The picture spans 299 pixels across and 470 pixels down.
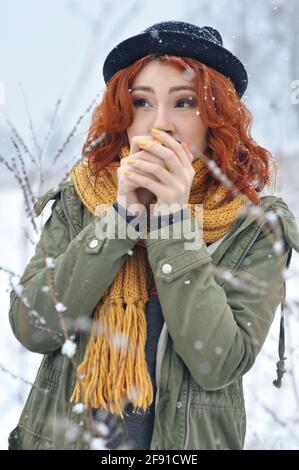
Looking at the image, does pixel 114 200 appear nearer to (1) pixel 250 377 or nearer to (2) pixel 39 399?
(2) pixel 39 399

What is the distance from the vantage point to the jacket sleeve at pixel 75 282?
164 centimetres

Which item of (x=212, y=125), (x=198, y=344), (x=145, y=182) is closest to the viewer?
(x=198, y=344)

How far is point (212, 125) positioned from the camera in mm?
1836

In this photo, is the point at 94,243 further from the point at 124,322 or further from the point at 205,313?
the point at 205,313

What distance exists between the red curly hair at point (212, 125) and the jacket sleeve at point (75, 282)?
0.92 feet

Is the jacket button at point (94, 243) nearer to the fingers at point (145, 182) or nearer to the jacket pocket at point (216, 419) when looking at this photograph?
the fingers at point (145, 182)

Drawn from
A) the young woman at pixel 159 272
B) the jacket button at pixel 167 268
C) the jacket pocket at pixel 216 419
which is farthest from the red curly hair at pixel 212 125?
the jacket pocket at pixel 216 419

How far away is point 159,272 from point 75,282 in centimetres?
22

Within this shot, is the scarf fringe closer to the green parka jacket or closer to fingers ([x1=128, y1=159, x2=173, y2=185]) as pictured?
the green parka jacket

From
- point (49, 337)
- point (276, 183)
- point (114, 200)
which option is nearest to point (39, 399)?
point (49, 337)

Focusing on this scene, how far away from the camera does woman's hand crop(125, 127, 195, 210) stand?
5.44ft

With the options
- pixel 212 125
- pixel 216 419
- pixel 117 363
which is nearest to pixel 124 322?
pixel 117 363
